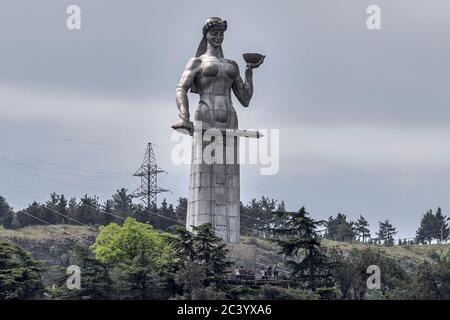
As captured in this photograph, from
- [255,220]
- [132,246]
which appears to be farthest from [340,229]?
[132,246]

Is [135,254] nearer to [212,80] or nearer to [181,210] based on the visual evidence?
[212,80]

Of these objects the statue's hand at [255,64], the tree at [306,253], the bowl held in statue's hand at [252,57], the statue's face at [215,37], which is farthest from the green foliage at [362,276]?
the statue's face at [215,37]

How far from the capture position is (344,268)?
3543 inches

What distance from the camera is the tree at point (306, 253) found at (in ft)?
282

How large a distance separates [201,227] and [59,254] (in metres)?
92.5

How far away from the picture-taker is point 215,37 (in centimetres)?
8856

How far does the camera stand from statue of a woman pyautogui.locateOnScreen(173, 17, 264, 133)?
290 ft

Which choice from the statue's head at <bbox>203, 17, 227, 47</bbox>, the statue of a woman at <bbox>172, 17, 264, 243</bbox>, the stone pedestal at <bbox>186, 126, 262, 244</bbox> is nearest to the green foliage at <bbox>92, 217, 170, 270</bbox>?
the stone pedestal at <bbox>186, 126, 262, 244</bbox>

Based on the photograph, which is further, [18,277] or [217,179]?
[217,179]

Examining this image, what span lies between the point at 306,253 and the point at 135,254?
12551 mm

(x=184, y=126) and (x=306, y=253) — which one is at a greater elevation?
(x=184, y=126)
